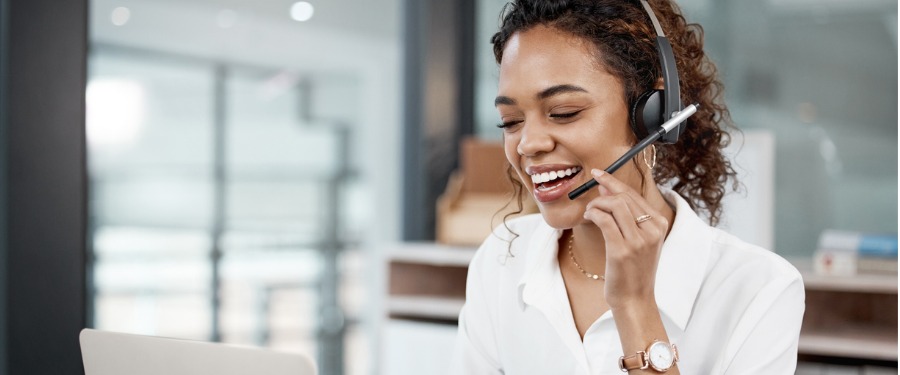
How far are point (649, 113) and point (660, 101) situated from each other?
3cm

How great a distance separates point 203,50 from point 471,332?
1.68 metres

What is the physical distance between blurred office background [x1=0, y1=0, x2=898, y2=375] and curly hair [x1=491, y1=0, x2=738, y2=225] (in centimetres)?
79

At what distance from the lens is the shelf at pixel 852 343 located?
220 cm

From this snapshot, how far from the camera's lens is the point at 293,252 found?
10.5ft

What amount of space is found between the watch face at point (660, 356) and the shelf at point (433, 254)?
1.50 metres

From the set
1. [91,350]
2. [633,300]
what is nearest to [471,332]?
[633,300]

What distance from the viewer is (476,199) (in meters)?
2.81

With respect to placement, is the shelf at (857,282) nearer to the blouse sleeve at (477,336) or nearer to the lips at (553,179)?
the blouse sleeve at (477,336)

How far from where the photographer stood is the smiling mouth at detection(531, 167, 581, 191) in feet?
4.21

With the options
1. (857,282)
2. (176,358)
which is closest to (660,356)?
(176,358)

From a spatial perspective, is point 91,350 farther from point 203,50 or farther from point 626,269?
point 203,50

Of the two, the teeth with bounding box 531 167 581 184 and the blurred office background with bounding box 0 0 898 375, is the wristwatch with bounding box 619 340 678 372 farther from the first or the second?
the blurred office background with bounding box 0 0 898 375

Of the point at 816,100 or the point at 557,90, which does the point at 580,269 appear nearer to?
the point at 557,90

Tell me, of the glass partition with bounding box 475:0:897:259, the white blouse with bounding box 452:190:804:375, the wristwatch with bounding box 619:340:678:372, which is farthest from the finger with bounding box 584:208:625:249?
the glass partition with bounding box 475:0:897:259
